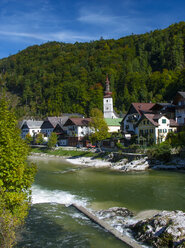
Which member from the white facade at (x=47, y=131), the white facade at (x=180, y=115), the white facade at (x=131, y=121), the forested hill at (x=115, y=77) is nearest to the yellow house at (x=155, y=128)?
the white facade at (x=180, y=115)

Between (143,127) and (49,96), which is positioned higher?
(49,96)

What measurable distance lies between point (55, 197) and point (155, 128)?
3284cm

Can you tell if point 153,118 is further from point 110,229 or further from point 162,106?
point 110,229

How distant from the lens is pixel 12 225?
9.34m

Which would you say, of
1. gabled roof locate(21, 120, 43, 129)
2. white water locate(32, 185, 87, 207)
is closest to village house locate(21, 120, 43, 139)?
gabled roof locate(21, 120, 43, 129)

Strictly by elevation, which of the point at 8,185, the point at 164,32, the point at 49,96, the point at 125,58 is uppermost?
the point at 164,32

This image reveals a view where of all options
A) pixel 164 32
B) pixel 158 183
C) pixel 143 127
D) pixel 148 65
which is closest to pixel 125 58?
pixel 148 65

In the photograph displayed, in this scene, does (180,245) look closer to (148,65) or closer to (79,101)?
(79,101)

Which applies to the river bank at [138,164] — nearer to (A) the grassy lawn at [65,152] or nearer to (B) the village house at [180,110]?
(A) the grassy lawn at [65,152]

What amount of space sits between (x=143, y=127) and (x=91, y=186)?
29619 millimetres

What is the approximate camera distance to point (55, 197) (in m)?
24.7

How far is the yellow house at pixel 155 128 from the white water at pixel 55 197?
3048cm

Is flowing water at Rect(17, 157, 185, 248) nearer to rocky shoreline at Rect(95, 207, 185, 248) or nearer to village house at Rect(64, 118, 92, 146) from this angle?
rocky shoreline at Rect(95, 207, 185, 248)

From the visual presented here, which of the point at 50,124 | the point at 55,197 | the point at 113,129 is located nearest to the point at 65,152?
the point at 113,129
